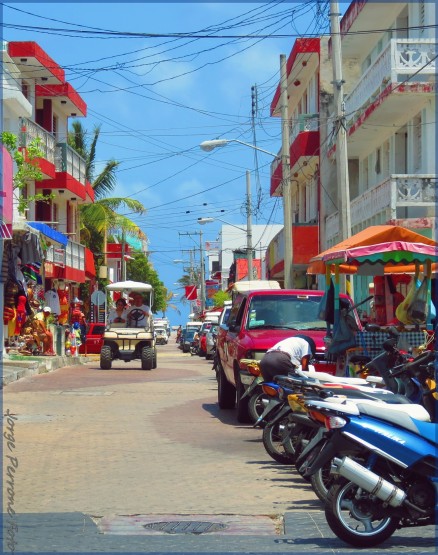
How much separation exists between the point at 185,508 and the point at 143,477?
5.54 ft

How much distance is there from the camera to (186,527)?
841 centimetres

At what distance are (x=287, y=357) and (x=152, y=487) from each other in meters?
2.95

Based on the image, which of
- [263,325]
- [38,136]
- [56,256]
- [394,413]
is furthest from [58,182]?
[394,413]

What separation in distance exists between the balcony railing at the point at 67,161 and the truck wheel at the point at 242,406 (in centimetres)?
2761

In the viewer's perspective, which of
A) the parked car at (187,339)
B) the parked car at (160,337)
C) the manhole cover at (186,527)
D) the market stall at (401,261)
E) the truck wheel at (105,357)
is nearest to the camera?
the manhole cover at (186,527)

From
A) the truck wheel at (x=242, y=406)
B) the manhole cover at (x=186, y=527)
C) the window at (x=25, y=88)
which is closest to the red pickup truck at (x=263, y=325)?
the truck wheel at (x=242, y=406)

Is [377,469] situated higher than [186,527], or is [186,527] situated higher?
[377,469]

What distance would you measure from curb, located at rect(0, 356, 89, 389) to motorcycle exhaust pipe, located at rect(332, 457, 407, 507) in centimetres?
1414

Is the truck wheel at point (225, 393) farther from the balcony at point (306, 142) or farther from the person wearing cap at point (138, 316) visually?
the balcony at point (306, 142)

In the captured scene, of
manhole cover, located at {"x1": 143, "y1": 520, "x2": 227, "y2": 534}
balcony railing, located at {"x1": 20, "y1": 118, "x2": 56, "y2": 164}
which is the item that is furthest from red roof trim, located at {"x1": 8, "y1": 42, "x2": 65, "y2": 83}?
manhole cover, located at {"x1": 143, "y1": 520, "x2": 227, "y2": 534}

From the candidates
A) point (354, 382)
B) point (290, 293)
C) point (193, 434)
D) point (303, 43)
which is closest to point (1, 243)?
point (290, 293)

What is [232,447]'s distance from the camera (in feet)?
43.1

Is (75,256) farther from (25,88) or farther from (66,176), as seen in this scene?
(25,88)

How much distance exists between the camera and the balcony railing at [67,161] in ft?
137
